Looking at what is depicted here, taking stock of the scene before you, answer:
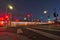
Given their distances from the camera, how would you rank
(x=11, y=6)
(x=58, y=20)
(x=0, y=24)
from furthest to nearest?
1. (x=58, y=20)
2. (x=0, y=24)
3. (x=11, y=6)

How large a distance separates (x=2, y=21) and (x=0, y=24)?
136cm

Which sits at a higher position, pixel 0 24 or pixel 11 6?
pixel 11 6

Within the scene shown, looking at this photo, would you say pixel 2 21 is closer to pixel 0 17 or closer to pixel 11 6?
pixel 0 17

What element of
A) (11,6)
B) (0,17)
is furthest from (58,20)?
(11,6)

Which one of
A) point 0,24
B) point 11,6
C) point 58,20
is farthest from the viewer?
point 58,20

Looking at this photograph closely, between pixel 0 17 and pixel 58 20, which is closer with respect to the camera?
pixel 0 17

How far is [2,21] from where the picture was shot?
2857 inches

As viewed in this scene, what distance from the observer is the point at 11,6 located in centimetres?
4916

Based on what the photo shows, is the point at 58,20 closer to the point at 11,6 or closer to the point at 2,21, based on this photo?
the point at 2,21

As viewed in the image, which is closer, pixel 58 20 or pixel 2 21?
pixel 2 21

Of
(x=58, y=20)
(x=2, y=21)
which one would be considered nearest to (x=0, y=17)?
(x=2, y=21)

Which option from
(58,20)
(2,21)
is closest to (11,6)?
(2,21)

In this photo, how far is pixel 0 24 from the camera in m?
72.3

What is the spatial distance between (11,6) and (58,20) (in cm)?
5276
